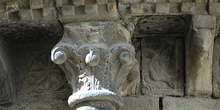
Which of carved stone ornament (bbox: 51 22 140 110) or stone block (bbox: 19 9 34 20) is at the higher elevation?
stone block (bbox: 19 9 34 20)

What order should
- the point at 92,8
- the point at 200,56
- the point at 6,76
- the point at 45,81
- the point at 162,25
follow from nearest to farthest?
1. the point at 92,8
2. the point at 200,56
3. the point at 162,25
4. the point at 6,76
5. the point at 45,81

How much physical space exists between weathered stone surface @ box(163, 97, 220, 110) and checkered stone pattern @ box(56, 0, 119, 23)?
810mm

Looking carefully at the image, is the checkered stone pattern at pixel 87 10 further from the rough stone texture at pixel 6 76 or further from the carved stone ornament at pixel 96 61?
the rough stone texture at pixel 6 76

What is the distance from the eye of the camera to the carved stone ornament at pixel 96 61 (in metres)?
6.55

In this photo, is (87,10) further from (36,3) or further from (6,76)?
(6,76)

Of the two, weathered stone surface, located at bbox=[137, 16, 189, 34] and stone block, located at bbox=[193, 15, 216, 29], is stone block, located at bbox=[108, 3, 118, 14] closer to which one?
weathered stone surface, located at bbox=[137, 16, 189, 34]

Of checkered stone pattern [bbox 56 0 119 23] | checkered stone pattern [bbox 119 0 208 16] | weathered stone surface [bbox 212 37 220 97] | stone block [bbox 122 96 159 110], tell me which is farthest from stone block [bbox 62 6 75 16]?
weathered stone surface [bbox 212 37 220 97]

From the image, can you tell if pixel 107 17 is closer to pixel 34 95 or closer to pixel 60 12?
pixel 60 12

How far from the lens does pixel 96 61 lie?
6.58 m

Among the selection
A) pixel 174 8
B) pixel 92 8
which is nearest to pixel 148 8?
pixel 174 8

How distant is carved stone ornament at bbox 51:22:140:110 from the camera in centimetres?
655

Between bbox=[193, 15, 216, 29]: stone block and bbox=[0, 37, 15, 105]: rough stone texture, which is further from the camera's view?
bbox=[0, 37, 15, 105]: rough stone texture

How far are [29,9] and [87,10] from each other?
42 cm

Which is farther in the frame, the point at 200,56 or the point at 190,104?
the point at 190,104
